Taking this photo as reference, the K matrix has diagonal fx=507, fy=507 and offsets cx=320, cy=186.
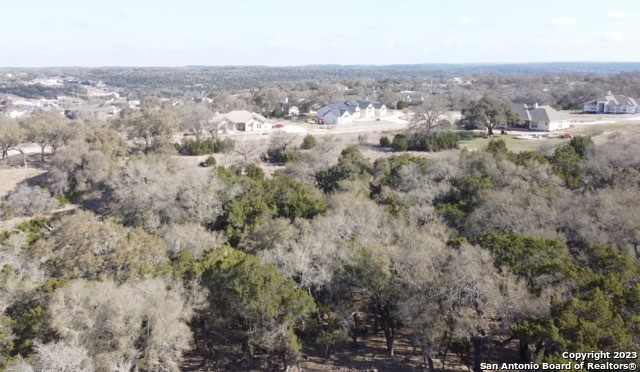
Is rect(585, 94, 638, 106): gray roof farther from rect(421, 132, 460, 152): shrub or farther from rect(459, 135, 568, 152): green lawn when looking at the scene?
rect(421, 132, 460, 152): shrub

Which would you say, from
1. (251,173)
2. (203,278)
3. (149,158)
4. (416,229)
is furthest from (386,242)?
(149,158)

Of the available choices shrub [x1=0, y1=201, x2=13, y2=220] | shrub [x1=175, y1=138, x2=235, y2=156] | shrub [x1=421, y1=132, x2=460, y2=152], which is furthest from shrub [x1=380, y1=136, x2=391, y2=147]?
shrub [x1=0, y1=201, x2=13, y2=220]

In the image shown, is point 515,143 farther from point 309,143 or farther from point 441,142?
point 309,143

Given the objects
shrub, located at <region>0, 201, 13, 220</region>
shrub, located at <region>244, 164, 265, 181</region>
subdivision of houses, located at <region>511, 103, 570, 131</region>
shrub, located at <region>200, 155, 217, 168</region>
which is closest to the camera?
shrub, located at <region>0, 201, 13, 220</region>

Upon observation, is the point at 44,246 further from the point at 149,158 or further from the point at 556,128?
the point at 556,128

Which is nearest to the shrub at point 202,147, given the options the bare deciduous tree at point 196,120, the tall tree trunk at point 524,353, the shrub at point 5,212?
the bare deciduous tree at point 196,120

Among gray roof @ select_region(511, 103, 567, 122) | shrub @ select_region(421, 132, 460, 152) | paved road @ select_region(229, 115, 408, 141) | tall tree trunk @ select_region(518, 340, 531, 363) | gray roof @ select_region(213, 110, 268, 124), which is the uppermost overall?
gray roof @ select_region(511, 103, 567, 122)
